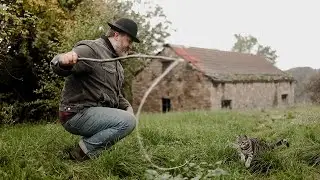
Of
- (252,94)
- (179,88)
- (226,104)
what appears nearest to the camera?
(179,88)

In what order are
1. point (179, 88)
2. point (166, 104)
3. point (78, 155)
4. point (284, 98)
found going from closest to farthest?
1. point (78, 155)
2. point (179, 88)
3. point (166, 104)
4. point (284, 98)

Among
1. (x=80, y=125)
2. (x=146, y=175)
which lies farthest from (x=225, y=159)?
(x=80, y=125)

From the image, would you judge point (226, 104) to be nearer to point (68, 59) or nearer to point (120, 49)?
point (120, 49)

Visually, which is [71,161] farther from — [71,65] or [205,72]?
[205,72]

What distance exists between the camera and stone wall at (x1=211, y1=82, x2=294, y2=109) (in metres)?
23.4

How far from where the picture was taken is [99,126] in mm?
4414

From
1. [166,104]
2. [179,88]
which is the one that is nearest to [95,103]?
[179,88]

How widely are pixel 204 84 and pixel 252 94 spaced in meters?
4.50

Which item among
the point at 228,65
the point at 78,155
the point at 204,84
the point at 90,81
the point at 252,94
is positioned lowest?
the point at 252,94

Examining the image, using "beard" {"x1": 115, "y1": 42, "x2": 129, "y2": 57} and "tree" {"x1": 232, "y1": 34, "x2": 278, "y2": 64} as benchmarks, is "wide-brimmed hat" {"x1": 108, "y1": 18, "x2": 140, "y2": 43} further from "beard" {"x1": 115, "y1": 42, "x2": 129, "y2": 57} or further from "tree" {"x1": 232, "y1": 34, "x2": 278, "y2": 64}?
"tree" {"x1": 232, "y1": 34, "x2": 278, "y2": 64}

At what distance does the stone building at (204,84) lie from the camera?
23.3 metres

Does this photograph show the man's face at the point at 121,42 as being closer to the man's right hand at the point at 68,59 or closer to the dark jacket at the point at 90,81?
the dark jacket at the point at 90,81

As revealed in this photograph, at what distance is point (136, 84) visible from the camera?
26.1 metres

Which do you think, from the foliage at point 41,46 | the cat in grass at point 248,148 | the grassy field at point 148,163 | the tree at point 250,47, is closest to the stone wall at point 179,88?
the foliage at point 41,46
